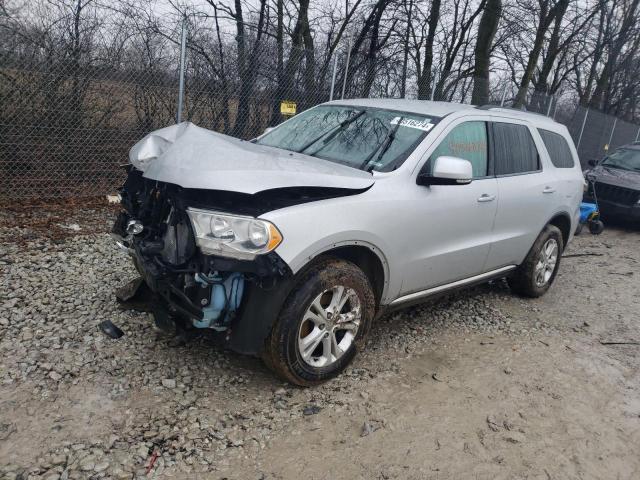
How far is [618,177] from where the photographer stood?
936 cm

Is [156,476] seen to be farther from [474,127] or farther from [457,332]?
[474,127]

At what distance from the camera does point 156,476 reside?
234 centimetres

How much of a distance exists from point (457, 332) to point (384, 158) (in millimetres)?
1692

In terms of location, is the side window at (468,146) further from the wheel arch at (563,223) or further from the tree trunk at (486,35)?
the tree trunk at (486,35)

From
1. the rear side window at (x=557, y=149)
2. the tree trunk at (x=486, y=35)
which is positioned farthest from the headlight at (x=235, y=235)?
the tree trunk at (x=486, y=35)

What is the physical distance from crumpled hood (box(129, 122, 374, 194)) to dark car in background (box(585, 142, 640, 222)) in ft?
25.9

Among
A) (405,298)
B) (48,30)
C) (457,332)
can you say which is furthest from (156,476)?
(48,30)

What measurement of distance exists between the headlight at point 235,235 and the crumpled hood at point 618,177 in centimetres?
885

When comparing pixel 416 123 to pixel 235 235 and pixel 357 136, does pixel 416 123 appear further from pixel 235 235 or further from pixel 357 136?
pixel 235 235

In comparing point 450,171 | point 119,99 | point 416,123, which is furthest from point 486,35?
point 450,171

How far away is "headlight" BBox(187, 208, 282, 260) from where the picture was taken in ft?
8.51

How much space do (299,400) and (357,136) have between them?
1.97 metres

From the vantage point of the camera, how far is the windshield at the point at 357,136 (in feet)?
11.5

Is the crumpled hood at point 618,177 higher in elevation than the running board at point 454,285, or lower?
higher
